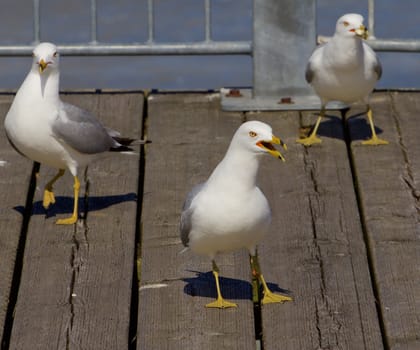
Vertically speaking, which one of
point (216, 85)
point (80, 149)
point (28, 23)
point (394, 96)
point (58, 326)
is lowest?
point (58, 326)

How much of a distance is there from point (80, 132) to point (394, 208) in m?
1.72

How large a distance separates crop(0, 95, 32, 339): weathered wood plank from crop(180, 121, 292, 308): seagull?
102cm

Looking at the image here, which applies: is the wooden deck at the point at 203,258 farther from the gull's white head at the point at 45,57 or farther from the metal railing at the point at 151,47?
the gull's white head at the point at 45,57

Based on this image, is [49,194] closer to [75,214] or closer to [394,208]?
[75,214]

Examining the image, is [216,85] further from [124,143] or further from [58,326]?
[58,326]

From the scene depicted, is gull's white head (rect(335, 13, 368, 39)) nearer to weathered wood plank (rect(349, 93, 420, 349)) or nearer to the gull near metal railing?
the gull near metal railing

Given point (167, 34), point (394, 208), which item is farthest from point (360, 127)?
point (167, 34)

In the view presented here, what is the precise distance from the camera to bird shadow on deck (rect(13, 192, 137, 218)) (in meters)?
7.44

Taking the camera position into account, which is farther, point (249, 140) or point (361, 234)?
point (361, 234)

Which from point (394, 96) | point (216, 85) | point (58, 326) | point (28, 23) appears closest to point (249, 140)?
point (58, 326)

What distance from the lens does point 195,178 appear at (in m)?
7.73

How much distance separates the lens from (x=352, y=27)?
8234 mm

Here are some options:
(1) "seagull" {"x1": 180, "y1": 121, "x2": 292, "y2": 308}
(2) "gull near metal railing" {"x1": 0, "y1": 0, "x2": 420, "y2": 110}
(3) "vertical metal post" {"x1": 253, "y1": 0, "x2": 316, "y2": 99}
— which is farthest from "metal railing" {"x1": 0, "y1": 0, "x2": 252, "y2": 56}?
(1) "seagull" {"x1": 180, "y1": 121, "x2": 292, "y2": 308}

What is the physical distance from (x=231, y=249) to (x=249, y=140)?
53 centimetres
